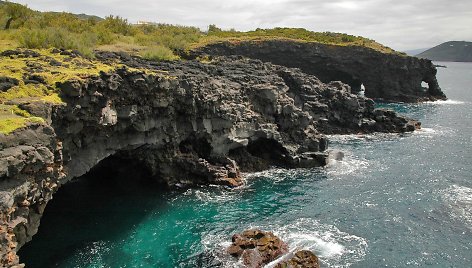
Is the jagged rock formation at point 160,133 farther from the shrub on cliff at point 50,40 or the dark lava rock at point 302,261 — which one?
the dark lava rock at point 302,261

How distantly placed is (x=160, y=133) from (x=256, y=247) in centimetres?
2130

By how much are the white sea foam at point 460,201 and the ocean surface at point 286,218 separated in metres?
0.12

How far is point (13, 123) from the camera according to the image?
2802 cm

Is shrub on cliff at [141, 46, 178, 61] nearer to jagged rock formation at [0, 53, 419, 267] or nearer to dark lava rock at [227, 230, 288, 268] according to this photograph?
jagged rock formation at [0, 53, 419, 267]

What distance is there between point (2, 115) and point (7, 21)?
49167 mm

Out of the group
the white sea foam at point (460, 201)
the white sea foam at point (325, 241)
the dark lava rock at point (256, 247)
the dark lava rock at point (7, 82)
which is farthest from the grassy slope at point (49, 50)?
the white sea foam at point (460, 201)

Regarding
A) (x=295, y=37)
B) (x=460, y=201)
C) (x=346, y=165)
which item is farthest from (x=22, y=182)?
(x=295, y=37)

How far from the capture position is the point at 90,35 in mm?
70688

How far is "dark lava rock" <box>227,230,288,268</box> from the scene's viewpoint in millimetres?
34500

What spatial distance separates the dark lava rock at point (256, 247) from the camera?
3450 centimetres

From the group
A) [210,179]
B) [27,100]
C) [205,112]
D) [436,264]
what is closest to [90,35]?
[205,112]

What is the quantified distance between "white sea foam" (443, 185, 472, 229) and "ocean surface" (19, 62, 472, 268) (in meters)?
0.12

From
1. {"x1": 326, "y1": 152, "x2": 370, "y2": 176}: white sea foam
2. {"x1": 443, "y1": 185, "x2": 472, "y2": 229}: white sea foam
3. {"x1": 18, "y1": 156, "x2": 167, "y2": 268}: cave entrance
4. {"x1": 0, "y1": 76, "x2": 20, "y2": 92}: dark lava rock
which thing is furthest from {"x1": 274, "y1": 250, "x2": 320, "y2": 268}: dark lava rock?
{"x1": 0, "y1": 76, "x2": 20, "y2": 92}: dark lava rock

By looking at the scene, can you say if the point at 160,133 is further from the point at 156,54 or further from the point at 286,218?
the point at 156,54
